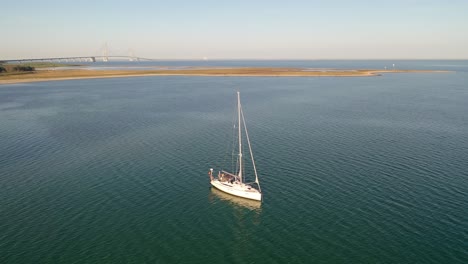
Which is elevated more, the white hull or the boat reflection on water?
the white hull

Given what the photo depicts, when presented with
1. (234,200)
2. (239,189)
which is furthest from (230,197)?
(239,189)

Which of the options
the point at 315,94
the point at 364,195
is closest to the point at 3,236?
the point at 364,195

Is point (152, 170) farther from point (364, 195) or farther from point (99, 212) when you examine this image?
point (364, 195)

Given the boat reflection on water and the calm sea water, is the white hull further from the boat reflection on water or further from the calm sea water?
the calm sea water

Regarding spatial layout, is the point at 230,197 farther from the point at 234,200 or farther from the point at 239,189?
the point at 239,189

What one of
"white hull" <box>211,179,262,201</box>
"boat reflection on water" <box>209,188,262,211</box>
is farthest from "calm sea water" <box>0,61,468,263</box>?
"white hull" <box>211,179,262,201</box>

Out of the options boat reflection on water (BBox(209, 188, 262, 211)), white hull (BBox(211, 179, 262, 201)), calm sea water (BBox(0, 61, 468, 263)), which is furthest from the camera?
white hull (BBox(211, 179, 262, 201))
